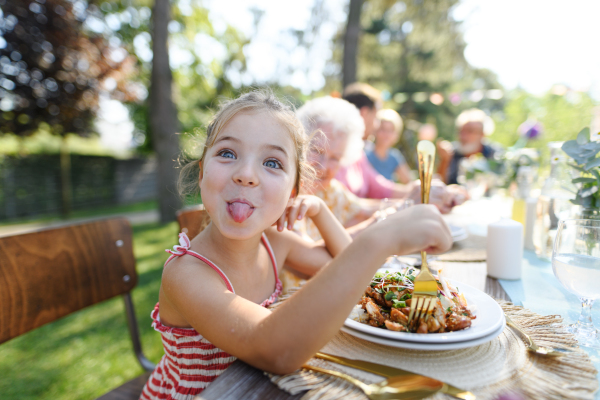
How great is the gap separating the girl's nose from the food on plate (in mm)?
438

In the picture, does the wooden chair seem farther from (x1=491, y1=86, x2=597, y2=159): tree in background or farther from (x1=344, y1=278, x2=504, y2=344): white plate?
(x1=491, y1=86, x2=597, y2=159): tree in background

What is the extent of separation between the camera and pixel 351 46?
805cm

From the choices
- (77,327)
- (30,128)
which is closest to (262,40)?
(30,128)

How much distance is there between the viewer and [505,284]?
1.30 metres

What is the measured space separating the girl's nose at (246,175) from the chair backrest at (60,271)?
0.89m

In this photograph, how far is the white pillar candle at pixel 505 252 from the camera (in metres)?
1.34

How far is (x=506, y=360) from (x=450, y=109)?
61.4 ft

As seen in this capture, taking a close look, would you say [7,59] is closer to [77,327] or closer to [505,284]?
[77,327]

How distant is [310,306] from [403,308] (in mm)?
311

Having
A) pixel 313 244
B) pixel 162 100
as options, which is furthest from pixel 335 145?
pixel 162 100

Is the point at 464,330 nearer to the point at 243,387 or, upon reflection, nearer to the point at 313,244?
the point at 243,387

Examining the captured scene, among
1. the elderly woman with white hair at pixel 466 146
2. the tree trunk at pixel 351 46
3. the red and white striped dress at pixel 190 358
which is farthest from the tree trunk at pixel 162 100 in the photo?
the red and white striped dress at pixel 190 358

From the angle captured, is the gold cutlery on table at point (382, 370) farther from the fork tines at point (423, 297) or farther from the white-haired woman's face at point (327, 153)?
the white-haired woman's face at point (327, 153)

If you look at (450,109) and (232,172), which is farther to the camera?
(450,109)
